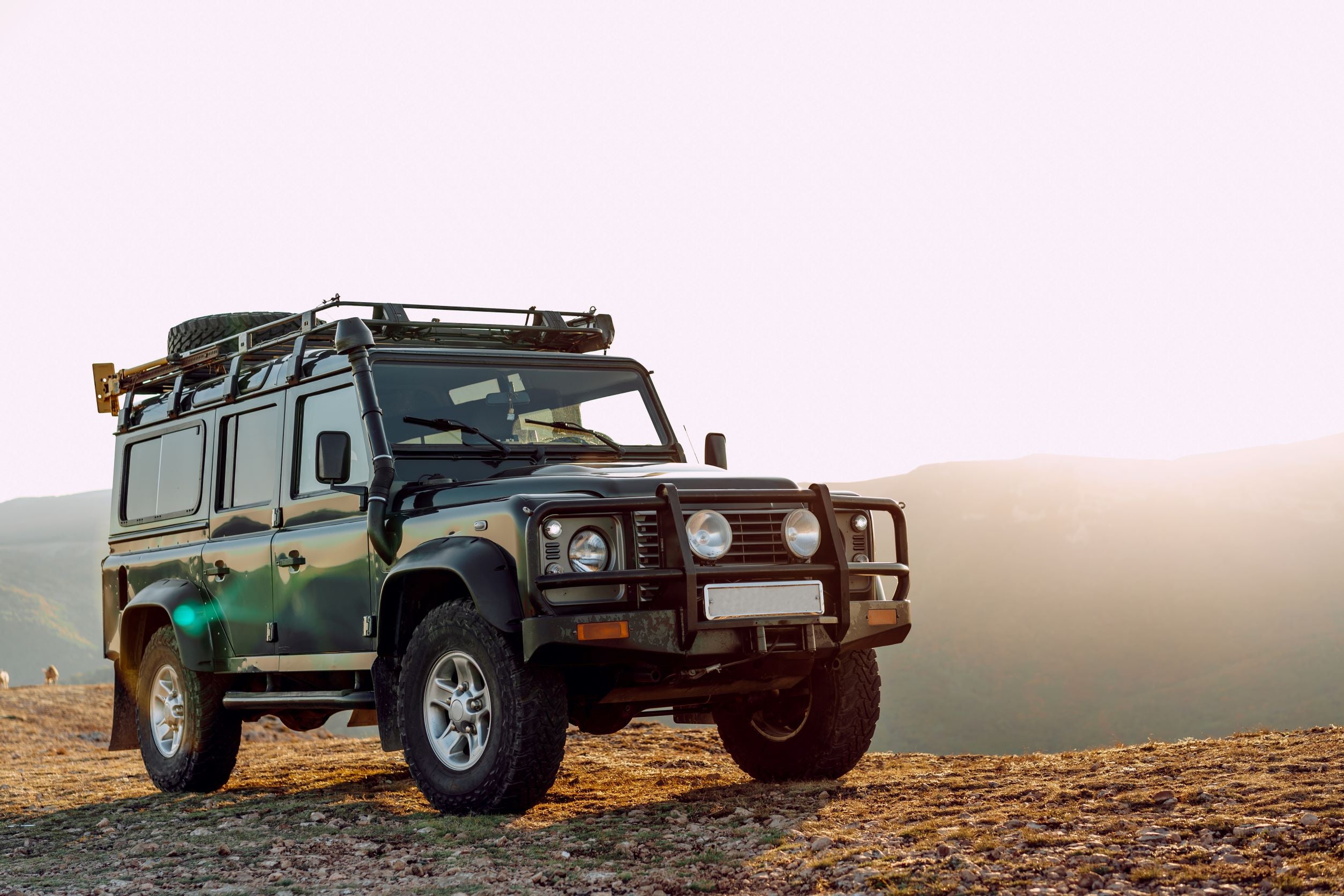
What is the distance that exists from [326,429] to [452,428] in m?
0.85

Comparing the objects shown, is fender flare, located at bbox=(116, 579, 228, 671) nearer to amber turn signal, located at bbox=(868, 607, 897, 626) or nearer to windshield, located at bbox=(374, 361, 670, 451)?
windshield, located at bbox=(374, 361, 670, 451)

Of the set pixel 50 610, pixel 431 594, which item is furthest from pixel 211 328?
pixel 50 610

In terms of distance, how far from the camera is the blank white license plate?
640 centimetres

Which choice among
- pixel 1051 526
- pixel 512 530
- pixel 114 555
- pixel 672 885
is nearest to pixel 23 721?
pixel 114 555

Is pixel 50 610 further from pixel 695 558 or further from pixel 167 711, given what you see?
pixel 695 558

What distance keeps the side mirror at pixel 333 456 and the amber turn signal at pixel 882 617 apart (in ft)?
9.43

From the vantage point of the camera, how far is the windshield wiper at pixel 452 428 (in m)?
7.55

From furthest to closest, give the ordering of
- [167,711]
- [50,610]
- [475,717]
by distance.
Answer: [50,610] < [167,711] < [475,717]

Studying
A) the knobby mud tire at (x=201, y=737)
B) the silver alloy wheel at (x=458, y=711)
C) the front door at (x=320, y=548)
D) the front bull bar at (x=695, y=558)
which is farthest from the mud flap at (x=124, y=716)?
the front bull bar at (x=695, y=558)

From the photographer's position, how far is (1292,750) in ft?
23.1

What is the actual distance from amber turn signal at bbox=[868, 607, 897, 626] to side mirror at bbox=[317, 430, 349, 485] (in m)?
2.88

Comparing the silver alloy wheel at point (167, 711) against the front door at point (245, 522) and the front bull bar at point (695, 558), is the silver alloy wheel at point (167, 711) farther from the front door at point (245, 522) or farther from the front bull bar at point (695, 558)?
the front bull bar at point (695, 558)

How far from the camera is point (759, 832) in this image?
235 inches

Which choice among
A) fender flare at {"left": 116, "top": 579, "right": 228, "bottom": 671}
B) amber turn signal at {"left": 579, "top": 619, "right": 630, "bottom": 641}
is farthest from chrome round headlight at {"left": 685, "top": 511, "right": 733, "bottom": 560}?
fender flare at {"left": 116, "top": 579, "right": 228, "bottom": 671}
